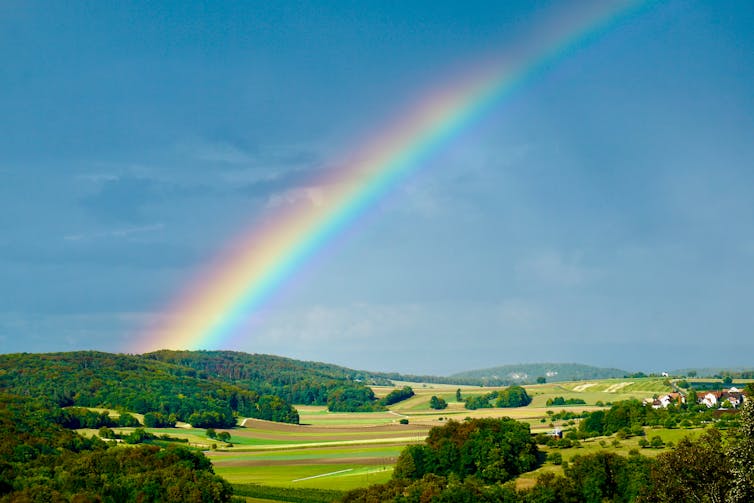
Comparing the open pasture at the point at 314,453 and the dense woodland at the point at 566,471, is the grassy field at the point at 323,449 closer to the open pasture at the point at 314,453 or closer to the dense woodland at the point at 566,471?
Answer: the open pasture at the point at 314,453

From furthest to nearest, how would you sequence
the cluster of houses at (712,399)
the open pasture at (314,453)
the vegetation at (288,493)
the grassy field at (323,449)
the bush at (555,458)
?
the cluster of houses at (712,399), the open pasture at (314,453), the grassy field at (323,449), the bush at (555,458), the vegetation at (288,493)

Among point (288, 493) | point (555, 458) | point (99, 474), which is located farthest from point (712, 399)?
point (99, 474)

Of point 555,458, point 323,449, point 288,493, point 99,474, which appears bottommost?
point 288,493

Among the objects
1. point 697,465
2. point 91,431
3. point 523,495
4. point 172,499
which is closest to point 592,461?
point 523,495

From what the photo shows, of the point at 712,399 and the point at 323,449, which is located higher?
the point at 712,399

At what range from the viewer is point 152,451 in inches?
3516

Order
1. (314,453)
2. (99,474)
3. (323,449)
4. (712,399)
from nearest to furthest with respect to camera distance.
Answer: (99,474)
(314,453)
(323,449)
(712,399)

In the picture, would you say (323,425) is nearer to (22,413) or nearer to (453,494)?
(22,413)

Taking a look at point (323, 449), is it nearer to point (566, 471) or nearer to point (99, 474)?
point (99, 474)

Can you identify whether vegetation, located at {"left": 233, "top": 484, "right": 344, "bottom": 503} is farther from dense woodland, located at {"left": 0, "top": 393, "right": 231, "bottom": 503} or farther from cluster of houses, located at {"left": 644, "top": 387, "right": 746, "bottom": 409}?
cluster of houses, located at {"left": 644, "top": 387, "right": 746, "bottom": 409}

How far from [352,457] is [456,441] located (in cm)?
2829

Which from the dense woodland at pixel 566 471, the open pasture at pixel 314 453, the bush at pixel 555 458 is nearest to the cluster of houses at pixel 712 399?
the dense woodland at pixel 566 471

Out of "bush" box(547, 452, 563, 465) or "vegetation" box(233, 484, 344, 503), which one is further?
"bush" box(547, 452, 563, 465)

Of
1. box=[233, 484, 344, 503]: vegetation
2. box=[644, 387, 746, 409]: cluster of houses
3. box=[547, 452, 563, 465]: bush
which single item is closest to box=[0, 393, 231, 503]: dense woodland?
box=[233, 484, 344, 503]: vegetation
